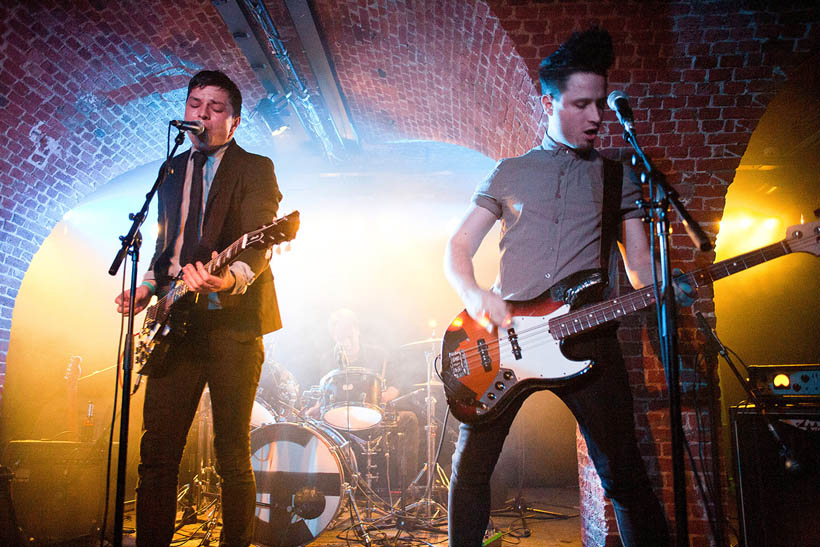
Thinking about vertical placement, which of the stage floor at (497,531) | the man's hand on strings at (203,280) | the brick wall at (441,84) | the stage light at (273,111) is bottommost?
the stage floor at (497,531)

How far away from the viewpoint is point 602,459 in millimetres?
2105

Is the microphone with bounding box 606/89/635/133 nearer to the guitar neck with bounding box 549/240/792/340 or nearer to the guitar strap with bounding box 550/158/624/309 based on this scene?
the guitar strap with bounding box 550/158/624/309

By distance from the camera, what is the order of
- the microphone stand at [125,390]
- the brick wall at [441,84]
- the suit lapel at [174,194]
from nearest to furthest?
the microphone stand at [125,390] < the suit lapel at [174,194] < the brick wall at [441,84]

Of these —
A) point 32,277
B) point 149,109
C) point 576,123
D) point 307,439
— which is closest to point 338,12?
point 149,109

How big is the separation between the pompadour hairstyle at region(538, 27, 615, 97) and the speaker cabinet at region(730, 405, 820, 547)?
2250mm

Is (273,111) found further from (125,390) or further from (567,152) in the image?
(125,390)

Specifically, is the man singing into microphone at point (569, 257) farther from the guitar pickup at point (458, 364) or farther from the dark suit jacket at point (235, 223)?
the dark suit jacket at point (235, 223)

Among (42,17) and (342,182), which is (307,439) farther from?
(342,182)

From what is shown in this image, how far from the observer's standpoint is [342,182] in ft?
31.8

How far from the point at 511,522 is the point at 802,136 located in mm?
5881

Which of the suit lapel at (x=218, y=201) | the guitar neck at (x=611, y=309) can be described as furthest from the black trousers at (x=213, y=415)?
the guitar neck at (x=611, y=309)

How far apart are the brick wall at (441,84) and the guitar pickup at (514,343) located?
1439 millimetres

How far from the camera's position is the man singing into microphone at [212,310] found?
2.27m

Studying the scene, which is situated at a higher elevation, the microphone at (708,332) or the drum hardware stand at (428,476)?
the microphone at (708,332)
